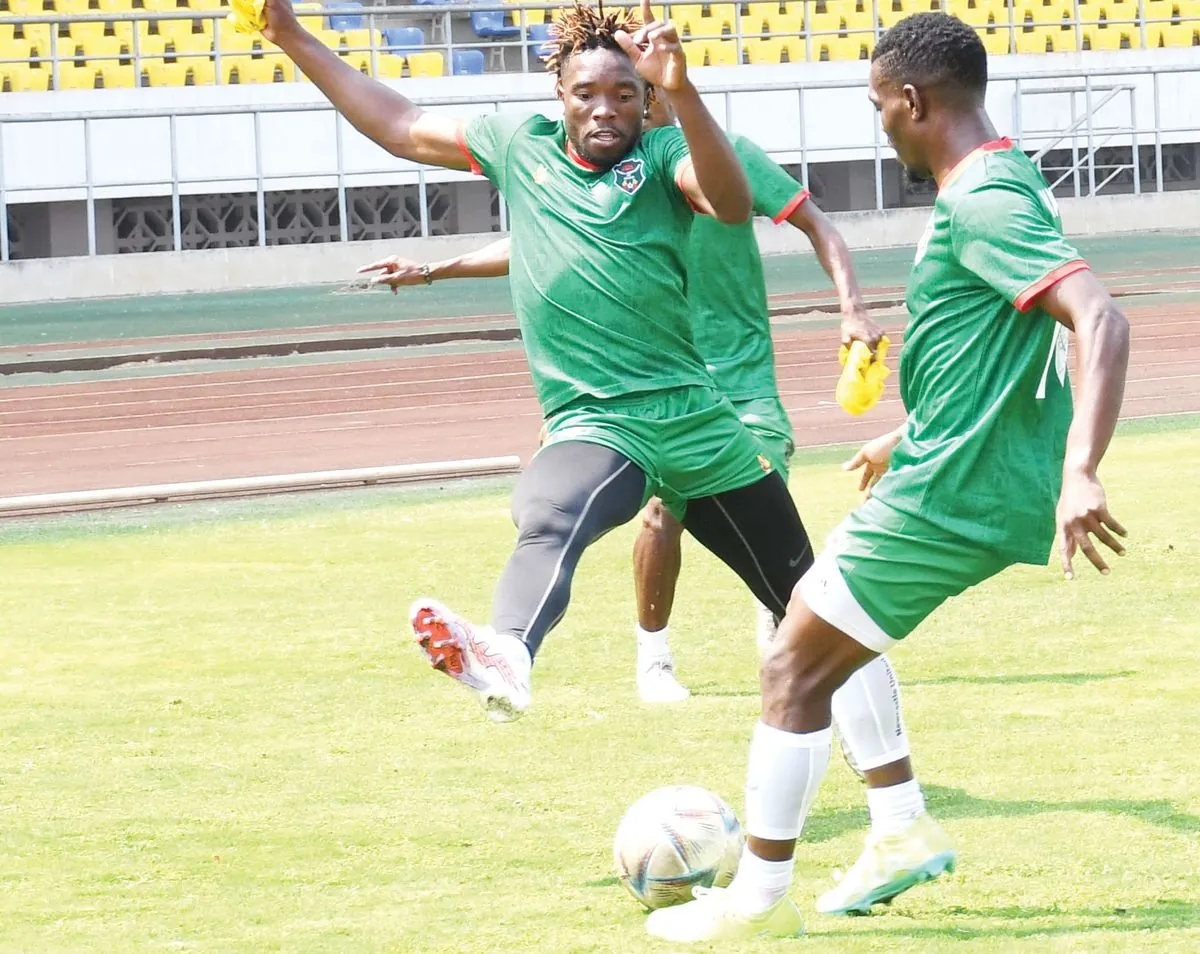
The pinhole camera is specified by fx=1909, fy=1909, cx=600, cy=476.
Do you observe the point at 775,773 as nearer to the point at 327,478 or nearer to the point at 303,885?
the point at 303,885

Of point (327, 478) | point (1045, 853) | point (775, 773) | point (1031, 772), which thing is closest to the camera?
point (775, 773)

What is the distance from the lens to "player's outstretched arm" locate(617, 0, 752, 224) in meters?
4.27

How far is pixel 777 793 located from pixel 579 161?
5.87 feet

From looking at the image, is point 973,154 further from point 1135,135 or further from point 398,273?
point 1135,135

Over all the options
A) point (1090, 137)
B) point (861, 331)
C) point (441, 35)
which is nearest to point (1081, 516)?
point (861, 331)

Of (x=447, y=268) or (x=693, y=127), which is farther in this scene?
(x=447, y=268)

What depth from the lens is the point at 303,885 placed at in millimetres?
4641

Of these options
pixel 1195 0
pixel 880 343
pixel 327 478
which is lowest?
pixel 327 478

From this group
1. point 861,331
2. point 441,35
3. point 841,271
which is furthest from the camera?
point 441,35

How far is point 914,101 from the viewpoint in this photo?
390cm

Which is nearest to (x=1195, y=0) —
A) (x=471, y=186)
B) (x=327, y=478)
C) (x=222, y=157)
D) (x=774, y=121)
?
(x=774, y=121)

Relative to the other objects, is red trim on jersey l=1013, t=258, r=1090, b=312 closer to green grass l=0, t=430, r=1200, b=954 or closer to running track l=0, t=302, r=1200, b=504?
green grass l=0, t=430, r=1200, b=954

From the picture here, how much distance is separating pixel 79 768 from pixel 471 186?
61.9 ft

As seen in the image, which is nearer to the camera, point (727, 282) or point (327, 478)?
point (727, 282)
